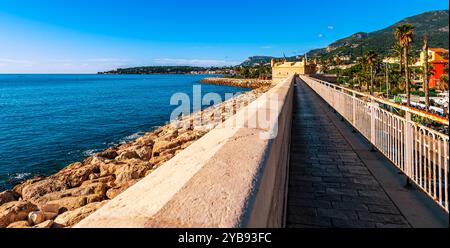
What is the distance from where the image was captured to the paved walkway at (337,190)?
2963 millimetres

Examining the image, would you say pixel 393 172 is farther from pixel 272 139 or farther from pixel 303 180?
pixel 272 139

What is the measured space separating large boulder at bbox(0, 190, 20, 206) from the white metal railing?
900 cm

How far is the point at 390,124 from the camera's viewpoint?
4.05 meters

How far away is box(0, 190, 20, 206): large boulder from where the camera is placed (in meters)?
8.04

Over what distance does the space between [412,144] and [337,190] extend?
3.17 feet

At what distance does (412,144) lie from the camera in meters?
3.29

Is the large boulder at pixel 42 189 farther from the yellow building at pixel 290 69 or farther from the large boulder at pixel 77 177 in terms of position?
the yellow building at pixel 290 69

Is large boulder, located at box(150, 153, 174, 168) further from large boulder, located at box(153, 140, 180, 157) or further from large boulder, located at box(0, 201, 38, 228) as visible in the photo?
large boulder, located at box(0, 201, 38, 228)

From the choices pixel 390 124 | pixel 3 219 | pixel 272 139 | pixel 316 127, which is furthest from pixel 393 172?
pixel 3 219

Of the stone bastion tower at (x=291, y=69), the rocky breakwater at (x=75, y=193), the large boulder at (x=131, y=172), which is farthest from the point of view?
the stone bastion tower at (x=291, y=69)

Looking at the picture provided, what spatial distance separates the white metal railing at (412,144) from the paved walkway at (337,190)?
0.28 meters

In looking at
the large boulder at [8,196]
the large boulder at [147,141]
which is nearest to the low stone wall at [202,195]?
the large boulder at [8,196]

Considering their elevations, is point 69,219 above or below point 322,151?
below
